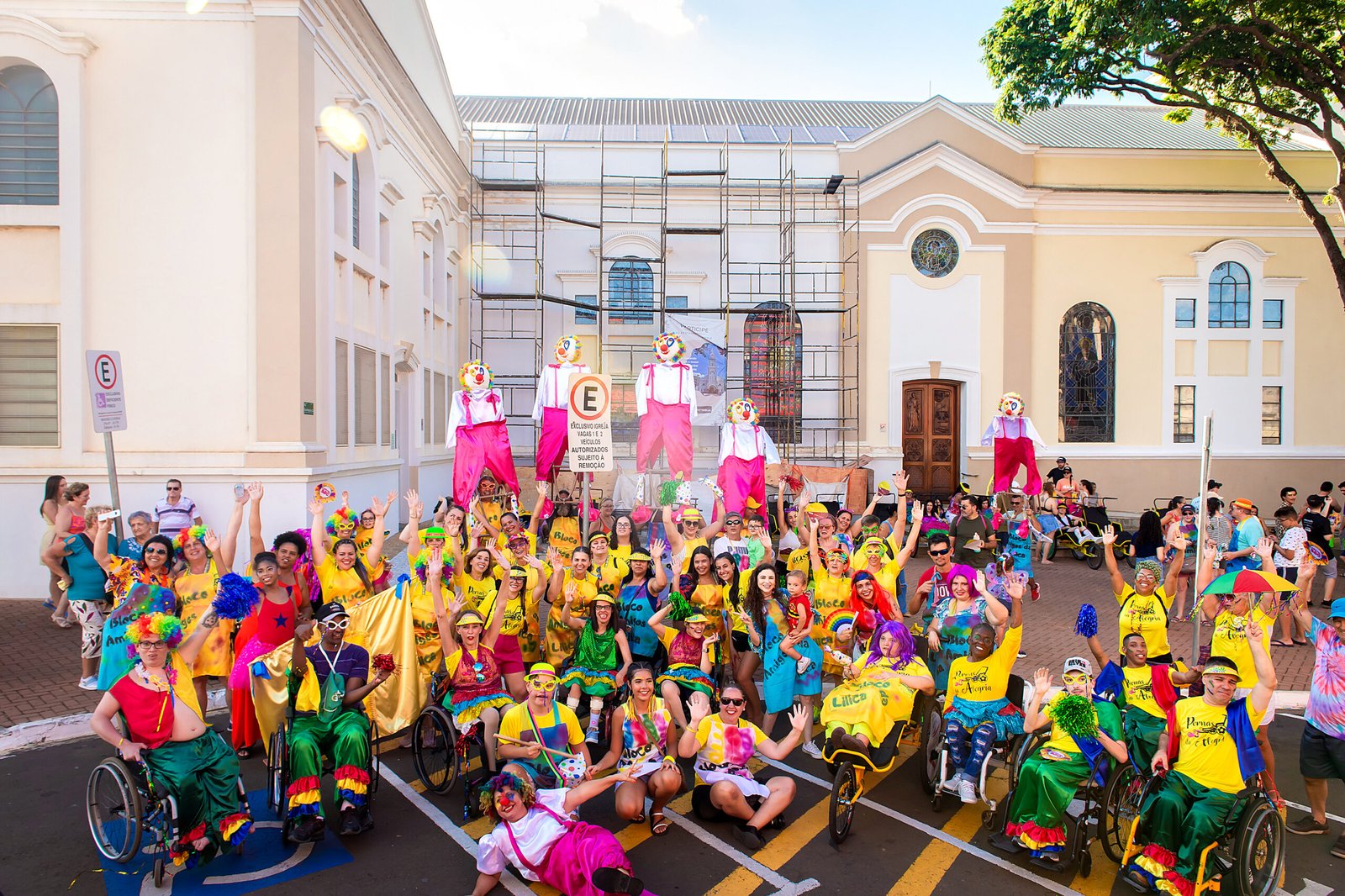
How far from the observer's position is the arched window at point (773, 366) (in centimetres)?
1888

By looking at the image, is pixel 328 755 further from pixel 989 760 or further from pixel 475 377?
pixel 475 377

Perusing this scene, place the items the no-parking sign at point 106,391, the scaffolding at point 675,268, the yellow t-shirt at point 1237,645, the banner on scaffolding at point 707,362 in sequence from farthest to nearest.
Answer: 1. the scaffolding at point 675,268
2. the banner on scaffolding at point 707,362
3. the no-parking sign at point 106,391
4. the yellow t-shirt at point 1237,645

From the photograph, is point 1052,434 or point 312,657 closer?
point 312,657

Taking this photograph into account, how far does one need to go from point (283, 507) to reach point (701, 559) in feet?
21.7

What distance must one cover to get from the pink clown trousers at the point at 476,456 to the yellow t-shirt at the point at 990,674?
6599 mm

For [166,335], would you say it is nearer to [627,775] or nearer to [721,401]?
[627,775]

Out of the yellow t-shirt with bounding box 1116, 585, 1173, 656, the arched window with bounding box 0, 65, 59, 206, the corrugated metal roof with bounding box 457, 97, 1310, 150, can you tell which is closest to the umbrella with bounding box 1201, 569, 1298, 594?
the yellow t-shirt with bounding box 1116, 585, 1173, 656

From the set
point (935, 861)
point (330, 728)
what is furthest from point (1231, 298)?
point (330, 728)

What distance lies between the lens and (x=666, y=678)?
18.7ft

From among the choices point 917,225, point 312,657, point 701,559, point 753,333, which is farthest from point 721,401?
point 312,657

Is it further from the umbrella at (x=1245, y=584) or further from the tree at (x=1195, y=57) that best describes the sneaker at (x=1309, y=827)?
the tree at (x=1195, y=57)

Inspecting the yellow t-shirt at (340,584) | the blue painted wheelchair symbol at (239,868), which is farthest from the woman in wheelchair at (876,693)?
the yellow t-shirt at (340,584)

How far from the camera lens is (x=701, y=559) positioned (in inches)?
260

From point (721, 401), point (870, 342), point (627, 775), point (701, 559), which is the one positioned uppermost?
point (870, 342)
